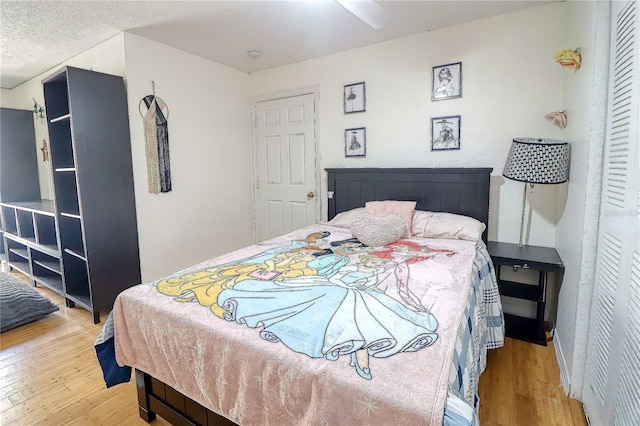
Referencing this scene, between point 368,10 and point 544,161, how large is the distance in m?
1.47

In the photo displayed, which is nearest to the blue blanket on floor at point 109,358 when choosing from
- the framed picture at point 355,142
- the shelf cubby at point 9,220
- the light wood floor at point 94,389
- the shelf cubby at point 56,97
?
the light wood floor at point 94,389

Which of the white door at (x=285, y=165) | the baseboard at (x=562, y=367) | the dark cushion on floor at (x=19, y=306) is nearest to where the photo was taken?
the baseboard at (x=562, y=367)

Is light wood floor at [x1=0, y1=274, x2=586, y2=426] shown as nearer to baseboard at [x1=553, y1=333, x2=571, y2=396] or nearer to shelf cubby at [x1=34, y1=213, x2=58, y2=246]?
baseboard at [x1=553, y1=333, x2=571, y2=396]

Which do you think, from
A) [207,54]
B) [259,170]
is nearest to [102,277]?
[259,170]

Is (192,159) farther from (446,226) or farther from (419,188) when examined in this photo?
(446,226)

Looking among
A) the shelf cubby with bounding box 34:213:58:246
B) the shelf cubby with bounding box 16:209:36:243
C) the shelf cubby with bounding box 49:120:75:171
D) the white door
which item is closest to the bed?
the white door

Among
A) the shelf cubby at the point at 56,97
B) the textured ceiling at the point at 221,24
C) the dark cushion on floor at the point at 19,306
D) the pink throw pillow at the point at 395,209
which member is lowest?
the dark cushion on floor at the point at 19,306

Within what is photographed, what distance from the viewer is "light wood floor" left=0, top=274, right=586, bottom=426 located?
160 cm

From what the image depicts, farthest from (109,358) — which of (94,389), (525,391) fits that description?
(525,391)

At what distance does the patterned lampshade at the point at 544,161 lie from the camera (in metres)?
2.06

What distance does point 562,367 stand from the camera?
1.87 meters

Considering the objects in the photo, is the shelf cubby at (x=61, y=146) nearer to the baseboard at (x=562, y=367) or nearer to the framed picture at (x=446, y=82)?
the framed picture at (x=446, y=82)

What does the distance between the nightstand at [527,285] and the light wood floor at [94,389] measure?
0.39 feet

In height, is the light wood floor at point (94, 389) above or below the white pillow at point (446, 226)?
below
